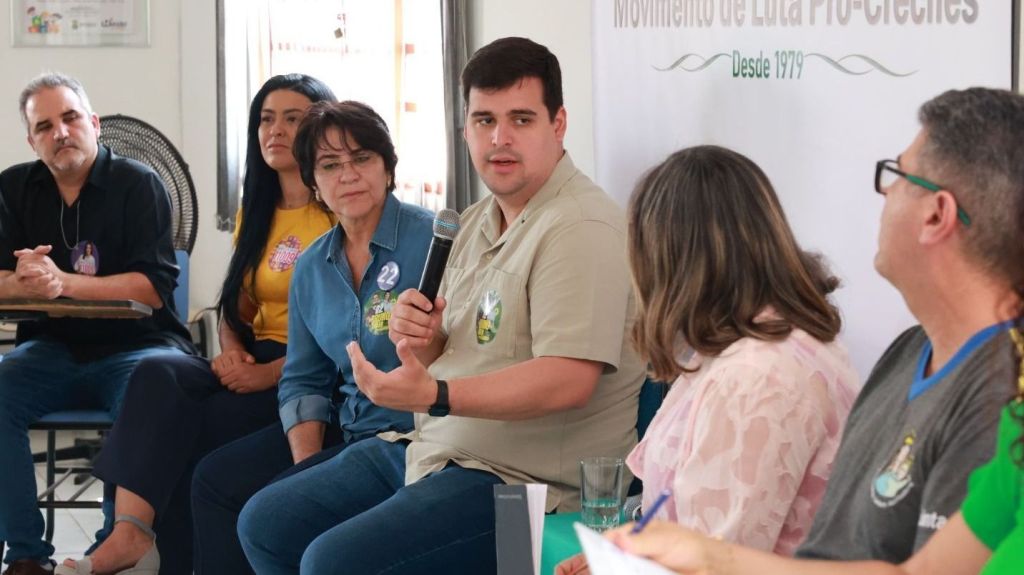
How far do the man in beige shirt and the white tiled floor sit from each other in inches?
66.5

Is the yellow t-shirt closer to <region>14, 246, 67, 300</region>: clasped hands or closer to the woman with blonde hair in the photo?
<region>14, 246, 67, 300</region>: clasped hands

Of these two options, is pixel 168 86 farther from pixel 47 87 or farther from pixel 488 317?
pixel 488 317

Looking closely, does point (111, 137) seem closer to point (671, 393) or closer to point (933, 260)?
point (671, 393)

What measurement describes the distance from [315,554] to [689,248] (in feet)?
3.20

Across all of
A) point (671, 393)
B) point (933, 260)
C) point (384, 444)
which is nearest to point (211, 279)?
point (384, 444)

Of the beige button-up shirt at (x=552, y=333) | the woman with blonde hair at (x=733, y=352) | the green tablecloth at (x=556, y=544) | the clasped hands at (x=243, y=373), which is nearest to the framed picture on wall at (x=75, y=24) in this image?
the clasped hands at (x=243, y=373)

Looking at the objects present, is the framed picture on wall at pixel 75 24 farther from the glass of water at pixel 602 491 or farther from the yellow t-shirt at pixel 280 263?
the glass of water at pixel 602 491

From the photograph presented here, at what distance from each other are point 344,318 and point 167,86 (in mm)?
3413

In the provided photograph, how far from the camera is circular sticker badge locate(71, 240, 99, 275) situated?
12.4 ft

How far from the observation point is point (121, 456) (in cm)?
335

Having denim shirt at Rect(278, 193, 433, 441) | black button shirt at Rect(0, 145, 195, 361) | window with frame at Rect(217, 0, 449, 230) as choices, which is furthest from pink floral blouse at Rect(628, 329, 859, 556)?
window with frame at Rect(217, 0, 449, 230)

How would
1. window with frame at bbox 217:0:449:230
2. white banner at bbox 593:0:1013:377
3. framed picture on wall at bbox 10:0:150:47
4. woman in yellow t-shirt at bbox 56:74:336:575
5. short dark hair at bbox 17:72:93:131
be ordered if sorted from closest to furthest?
white banner at bbox 593:0:1013:377, woman in yellow t-shirt at bbox 56:74:336:575, short dark hair at bbox 17:72:93:131, window with frame at bbox 217:0:449:230, framed picture on wall at bbox 10:0:150:47

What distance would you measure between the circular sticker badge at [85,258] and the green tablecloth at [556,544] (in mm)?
2039

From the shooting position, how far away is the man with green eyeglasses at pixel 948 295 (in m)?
1.24
